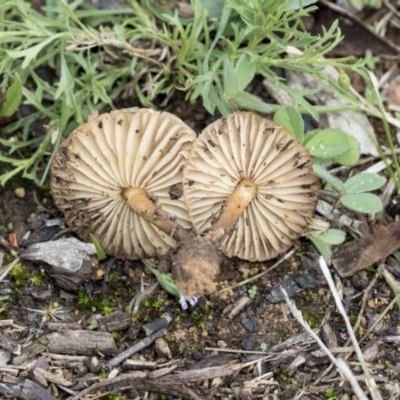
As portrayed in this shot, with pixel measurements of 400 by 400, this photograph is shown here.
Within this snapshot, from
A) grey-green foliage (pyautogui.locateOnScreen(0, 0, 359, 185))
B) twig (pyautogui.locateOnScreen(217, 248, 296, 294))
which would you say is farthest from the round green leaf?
twig (pyautogui.locateOnScreen(217, 248, 296, 294))

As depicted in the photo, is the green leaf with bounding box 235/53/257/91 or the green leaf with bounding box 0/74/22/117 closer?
the green leaf with bounding box 235/53/257/91

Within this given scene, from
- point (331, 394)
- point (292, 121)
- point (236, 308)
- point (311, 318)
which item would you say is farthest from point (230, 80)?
point (331, 394)

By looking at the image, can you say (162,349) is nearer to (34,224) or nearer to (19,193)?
(34,224)

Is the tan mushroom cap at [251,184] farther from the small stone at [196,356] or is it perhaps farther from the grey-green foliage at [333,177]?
the small stone at [196,356]

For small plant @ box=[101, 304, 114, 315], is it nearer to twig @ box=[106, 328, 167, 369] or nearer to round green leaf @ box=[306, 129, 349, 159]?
twig @ box=[106, 328, 167, 369]

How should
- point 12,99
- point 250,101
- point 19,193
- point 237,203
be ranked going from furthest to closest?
point 19,193 < point 12,99 < point 250,101 < point 237,203

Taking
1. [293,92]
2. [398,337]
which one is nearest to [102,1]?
[293,92]


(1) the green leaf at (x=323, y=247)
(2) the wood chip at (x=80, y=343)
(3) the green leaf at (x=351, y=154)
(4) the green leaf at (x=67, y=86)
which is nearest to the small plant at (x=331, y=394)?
(1) the green leaf at (x=323, y=247)
